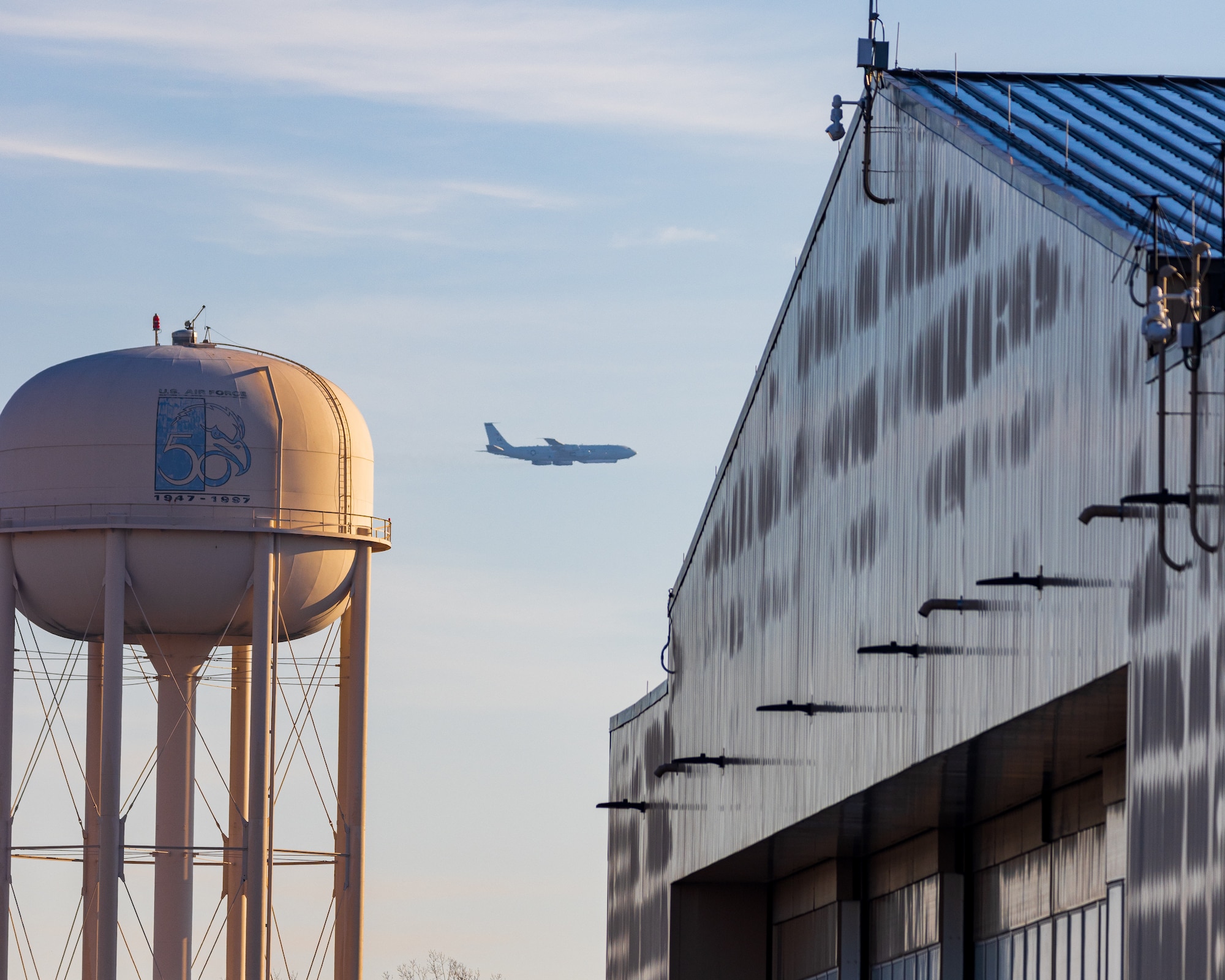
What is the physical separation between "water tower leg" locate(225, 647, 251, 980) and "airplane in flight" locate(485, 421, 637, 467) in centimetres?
11504

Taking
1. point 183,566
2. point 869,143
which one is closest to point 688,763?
point 869,143

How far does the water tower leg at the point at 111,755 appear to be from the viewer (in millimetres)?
49062

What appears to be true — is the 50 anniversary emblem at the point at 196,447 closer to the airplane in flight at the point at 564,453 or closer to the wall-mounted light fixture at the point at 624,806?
the wall-mounted light fixture at the point at 624,806

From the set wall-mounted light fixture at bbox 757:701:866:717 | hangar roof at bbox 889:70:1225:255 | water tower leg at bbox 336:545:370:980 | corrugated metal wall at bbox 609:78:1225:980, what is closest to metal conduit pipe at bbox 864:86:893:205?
corrugated metal wall at bbox 609:78:1225:980

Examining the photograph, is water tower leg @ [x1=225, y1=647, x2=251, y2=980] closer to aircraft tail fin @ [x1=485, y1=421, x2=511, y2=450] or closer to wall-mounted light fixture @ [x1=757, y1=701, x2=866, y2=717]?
wall-mounted light fixture @ [x1=757, y1=701, x2=866, y2=717]

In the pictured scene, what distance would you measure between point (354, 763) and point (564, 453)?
116 m

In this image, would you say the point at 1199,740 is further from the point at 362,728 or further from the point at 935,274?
the point at 362,728

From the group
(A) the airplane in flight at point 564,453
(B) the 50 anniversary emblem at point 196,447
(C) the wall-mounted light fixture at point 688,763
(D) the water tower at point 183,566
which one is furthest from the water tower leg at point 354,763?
(A) the airplane in flight at point 564,453

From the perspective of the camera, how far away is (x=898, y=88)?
3241cm

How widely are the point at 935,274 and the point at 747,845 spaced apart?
11.9m

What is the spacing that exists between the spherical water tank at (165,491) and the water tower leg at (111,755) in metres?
0.47

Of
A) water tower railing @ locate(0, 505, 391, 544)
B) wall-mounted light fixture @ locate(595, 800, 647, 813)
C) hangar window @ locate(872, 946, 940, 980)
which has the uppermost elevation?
water tower railing @ locate(0, 505, 391, 544)

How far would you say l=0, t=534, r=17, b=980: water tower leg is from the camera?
5022cm

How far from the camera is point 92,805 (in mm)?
51656
